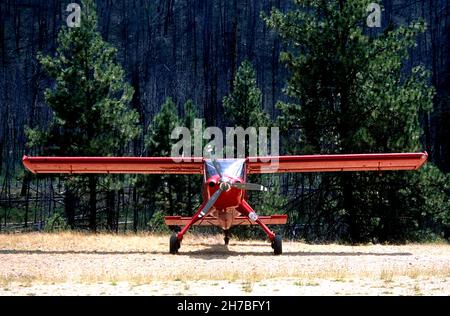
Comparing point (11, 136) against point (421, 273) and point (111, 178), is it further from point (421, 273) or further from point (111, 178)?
point (421, 273)

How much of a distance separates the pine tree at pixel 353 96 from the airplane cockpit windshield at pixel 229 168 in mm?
8077

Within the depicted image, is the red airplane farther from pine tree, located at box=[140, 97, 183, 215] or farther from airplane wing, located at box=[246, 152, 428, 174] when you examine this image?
pine tree, located at box=[140, 97, 183, 215]

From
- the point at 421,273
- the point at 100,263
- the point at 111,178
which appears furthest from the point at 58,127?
the point at 421,273

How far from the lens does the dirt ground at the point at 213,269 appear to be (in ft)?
30.8

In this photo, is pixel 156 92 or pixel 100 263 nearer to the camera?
pixel 100 263

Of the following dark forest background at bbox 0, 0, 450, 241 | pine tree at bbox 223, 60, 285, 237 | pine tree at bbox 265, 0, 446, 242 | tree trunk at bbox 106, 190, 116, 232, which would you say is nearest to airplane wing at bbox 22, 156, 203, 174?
pine tree at bbox 265, 0, 446, 242

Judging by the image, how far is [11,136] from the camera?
75.2 m

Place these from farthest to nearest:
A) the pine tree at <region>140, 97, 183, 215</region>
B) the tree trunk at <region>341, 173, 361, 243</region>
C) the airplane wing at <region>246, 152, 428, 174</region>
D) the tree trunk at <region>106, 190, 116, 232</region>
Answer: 1. the pine tree at <region>140, 97, 183, 215</region>
2. the tree trunk at <region>106, 190, 116, 232</region>
3. the tree trunk at <region>341, 173, 361, 243</region>
4. the airplane wing at <region>246, 152, 428, 174</region>

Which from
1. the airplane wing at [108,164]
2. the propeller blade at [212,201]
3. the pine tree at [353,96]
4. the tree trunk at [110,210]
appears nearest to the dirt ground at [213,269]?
the propeller blade at [212,201]

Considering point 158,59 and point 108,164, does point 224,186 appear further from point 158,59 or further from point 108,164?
point 158,59

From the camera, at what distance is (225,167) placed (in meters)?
15.7

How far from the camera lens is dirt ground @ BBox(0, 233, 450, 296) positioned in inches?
370

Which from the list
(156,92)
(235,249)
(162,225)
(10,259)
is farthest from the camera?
(156,92)

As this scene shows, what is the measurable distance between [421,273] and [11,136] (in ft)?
236
